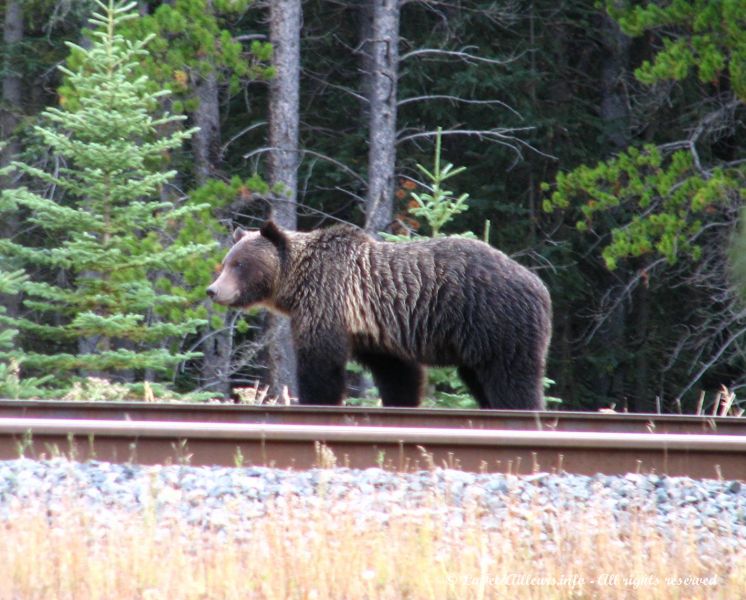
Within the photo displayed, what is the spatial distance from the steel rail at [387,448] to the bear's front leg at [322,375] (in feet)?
10.5

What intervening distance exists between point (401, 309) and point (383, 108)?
329 inches

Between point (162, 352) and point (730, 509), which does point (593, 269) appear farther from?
point (730, 509)

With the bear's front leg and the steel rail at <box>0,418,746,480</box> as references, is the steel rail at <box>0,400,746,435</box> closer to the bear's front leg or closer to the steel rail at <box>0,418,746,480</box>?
the steel rail at <box>0,418,746,480</box>

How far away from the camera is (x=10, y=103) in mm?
20984

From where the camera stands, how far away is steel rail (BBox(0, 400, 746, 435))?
7.91 m

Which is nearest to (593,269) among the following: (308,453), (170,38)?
(170,38)

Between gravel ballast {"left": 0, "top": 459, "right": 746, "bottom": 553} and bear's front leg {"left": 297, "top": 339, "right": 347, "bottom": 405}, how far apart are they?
3515 mm

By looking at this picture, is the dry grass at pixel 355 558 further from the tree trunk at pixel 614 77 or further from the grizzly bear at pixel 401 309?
the tree trunk at pixel 614 77

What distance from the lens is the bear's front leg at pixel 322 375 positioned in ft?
32.0

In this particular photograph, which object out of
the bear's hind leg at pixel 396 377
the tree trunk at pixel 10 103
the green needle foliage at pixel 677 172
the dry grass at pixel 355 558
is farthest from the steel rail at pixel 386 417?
the tree trunk at pixel 10 103

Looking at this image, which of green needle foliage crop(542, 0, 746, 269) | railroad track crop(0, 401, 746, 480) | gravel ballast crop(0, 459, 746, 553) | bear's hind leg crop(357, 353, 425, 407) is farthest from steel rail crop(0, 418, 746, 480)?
green needle foliage crop(542, 0, 746, 269)

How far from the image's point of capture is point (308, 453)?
6441 millimetres

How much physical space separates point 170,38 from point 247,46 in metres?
4.72

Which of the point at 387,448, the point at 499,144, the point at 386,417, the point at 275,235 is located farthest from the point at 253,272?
the point at 499,144
